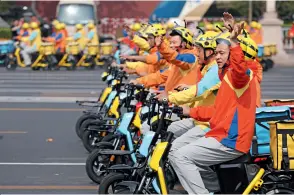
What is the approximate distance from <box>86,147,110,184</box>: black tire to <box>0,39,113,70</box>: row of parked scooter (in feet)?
70.8

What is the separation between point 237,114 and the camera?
24.4 feet

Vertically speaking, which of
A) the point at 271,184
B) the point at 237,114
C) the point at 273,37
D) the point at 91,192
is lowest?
the point at 273,37

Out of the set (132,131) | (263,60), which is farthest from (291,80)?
(132,131)

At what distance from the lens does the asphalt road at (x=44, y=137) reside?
10.2 m

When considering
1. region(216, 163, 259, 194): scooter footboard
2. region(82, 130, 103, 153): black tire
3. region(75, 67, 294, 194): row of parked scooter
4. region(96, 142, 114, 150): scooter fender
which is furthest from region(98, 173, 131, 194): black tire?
region(82, 130, 103, 153): black tire

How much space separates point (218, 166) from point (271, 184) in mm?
484

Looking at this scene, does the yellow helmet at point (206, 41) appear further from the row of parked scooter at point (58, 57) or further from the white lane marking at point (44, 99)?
the row of parked scooter at point (58, 57)

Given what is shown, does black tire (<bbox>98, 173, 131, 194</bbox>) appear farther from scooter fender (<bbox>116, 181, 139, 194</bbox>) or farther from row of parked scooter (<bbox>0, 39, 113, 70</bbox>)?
row of parked scooter (<bbox>0, 39, 113, 70</bbox>)

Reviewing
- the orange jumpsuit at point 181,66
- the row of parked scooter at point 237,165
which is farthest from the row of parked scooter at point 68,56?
the row of parked scooter at point 237,165

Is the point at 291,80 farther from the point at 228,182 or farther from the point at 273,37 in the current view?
the point at 228,182

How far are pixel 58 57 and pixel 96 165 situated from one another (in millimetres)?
23006

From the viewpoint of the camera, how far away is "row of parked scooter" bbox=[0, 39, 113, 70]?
31.4 meters

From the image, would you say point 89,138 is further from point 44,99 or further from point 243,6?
point 243,6

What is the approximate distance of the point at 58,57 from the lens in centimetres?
3262
